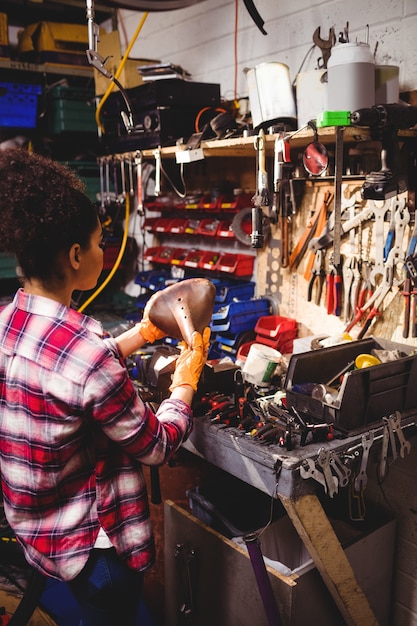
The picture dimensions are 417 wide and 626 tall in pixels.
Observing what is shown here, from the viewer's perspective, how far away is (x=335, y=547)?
1.48m

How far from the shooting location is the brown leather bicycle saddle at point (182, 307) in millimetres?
1581

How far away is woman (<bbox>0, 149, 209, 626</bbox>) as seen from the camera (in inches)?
42.8

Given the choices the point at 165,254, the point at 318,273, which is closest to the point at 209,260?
the point at 165,254

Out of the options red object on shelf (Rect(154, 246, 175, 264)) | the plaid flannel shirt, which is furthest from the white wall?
the plaid flannel shirt

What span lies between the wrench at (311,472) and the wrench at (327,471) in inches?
0.7

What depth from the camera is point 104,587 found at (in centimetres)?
125

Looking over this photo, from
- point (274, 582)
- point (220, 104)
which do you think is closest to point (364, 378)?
point (274, 582)

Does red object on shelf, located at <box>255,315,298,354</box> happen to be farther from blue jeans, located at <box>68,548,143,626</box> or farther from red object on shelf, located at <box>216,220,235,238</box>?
blue jeans, located at <box>68,548,143,626</box>

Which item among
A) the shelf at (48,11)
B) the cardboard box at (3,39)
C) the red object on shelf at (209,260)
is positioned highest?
the shelf at (48,11)

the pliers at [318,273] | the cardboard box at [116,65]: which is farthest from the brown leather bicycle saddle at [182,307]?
the cardboard box at [116,65]

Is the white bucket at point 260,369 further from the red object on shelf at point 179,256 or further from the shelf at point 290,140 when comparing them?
the red object on shelf at point 179,256

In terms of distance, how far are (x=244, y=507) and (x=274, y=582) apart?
47 centimetres

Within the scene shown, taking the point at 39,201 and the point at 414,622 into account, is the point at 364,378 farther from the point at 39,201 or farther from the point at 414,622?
the point at 414,622

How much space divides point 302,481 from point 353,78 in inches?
46.8
